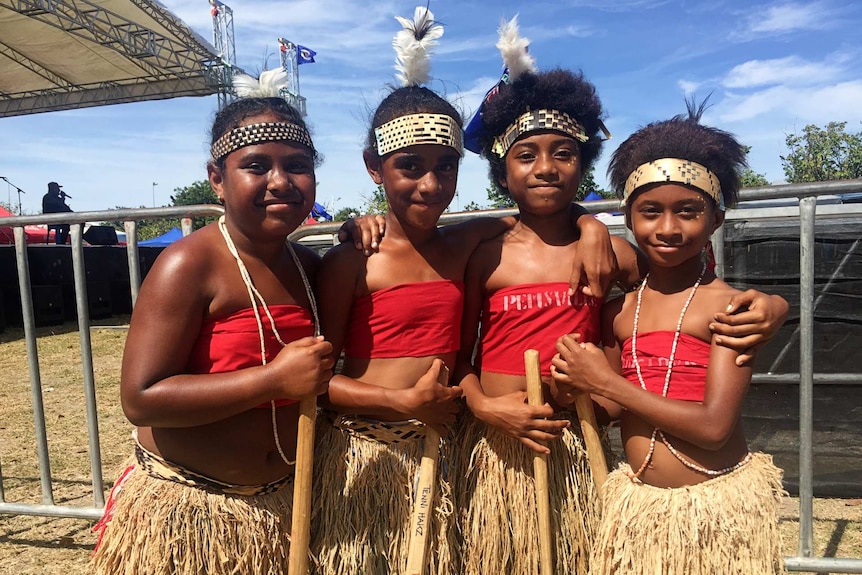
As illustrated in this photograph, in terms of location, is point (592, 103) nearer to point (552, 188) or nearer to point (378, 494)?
point (552, 188)

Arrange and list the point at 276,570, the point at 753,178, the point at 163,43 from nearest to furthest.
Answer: the point at 276,570, the point at 163,43, the point at 753,178

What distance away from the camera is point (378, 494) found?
81.0 inches

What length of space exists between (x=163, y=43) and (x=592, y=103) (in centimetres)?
1717

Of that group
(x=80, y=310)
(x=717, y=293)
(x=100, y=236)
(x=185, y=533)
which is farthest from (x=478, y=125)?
(x=100, y=236)

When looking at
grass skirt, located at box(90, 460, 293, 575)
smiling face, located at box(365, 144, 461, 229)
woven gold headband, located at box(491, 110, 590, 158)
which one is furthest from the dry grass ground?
woven gold headband, located at box(491, 110, 590, 158)

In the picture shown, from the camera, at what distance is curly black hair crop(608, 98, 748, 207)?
185 cm

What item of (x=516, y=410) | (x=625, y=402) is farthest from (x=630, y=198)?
(x=516, y=410)

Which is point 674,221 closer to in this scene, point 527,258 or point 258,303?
point 527,258

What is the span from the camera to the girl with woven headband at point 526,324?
205 cm

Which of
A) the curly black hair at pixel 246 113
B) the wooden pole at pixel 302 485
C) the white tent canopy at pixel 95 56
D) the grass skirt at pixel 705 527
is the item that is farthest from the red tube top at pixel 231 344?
the white tent canopy at pixel 95 56

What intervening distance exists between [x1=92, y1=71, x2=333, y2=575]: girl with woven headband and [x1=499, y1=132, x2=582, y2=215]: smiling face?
708mm

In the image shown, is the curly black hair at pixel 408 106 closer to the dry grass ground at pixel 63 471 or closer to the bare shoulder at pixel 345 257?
the bare shoulder at pixel 345 257

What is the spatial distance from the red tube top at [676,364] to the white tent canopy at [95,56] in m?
12.7

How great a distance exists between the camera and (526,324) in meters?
2.08
